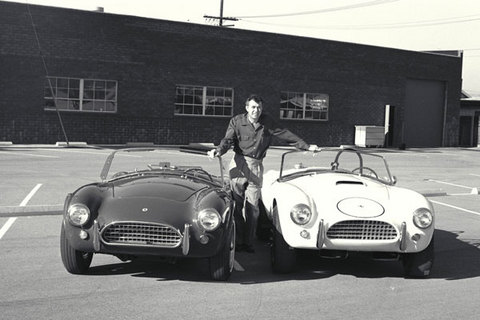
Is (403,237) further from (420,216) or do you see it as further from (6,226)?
(6,226)

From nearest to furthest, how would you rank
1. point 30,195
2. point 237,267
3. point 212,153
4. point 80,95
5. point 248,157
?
point 237,267, point 212,153, point 248,157, point 30,195, point 80,95

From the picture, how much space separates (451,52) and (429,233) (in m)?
40.4

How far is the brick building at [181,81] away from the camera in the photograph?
90.6ft

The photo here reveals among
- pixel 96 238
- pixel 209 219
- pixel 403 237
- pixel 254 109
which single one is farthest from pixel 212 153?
pixel 403 237

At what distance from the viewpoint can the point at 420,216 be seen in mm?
6914

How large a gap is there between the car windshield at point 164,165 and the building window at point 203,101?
685 cm

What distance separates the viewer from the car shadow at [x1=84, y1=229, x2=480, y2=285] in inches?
→ 268

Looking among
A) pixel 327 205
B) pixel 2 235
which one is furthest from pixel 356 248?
pixel 2 235

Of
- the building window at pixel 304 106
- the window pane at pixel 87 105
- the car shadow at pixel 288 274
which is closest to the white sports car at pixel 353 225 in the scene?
the car shadow at pixel 288 274

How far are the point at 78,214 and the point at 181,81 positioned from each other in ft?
83.3

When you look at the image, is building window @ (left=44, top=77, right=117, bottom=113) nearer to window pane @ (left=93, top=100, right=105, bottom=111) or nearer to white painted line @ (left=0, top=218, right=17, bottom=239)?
window pane @ (left=93, top=100, right=105, bottom=111)

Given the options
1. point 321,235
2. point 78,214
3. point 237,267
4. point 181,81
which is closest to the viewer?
point 78,214

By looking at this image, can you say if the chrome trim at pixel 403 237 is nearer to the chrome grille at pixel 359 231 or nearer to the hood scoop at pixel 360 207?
the chrome grille at pixel 359 231

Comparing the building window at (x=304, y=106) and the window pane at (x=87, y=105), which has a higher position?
the building window at (x=304, y=106)
